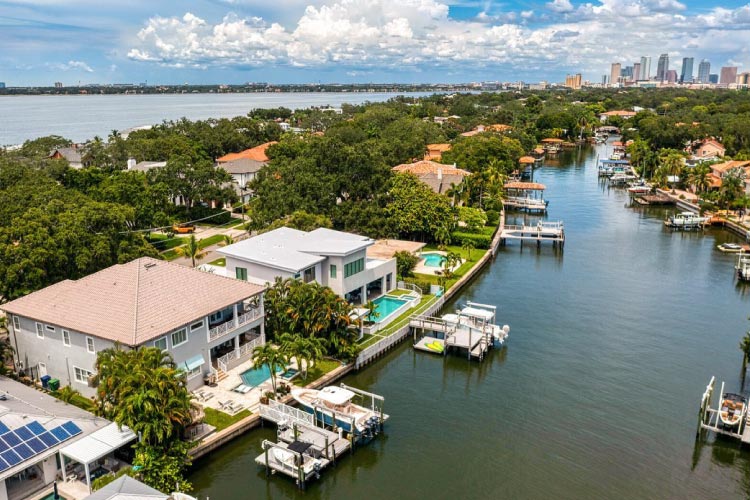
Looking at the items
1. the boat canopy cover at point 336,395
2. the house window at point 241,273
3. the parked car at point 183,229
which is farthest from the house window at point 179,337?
the parked car at point 183,229

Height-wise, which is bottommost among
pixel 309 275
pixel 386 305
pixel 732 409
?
pixel 732 409

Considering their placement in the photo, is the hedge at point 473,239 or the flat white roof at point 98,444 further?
the hedge at point 473,239

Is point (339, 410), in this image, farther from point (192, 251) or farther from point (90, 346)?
point (192, 251)

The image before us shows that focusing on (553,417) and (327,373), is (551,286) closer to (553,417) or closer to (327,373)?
(553,417)

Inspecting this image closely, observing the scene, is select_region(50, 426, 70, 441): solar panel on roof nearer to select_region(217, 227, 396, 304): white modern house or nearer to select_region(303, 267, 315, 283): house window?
select_region(217, 227, 396, 304): white modern house

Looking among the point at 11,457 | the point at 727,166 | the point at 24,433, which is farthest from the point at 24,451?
the point at 727,166

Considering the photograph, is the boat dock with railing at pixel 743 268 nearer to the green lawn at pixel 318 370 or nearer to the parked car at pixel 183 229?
the green lawn at pixel 318 370

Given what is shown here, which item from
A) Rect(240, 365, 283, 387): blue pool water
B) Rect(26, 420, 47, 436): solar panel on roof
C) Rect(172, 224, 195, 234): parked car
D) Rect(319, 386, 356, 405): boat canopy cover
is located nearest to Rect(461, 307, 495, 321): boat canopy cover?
Rect(319, 386, 356, 405): boat canopy cover
